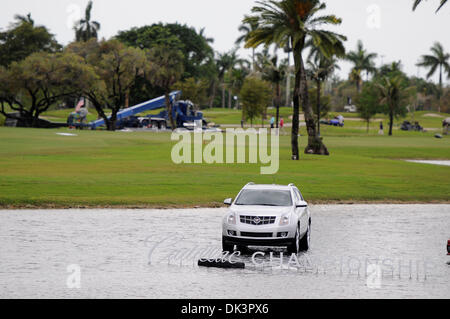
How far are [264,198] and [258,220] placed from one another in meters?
1.56

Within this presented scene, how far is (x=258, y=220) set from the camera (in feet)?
48.7

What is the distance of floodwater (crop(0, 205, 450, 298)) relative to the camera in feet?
38.8

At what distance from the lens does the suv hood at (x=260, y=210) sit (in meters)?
14.9

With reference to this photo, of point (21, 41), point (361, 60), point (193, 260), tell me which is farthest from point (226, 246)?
point (361, 60)

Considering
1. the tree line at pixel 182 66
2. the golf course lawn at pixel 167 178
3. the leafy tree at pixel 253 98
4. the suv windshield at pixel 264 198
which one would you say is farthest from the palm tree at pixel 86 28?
the suv windshield at pixel 264 198

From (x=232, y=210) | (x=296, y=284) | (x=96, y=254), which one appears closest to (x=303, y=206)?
(x=232, y=210)

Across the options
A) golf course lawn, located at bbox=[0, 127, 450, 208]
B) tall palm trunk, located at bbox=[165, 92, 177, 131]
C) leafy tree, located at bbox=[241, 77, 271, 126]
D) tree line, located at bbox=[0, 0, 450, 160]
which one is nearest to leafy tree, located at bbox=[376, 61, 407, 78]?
tree line, located at bbox=[0, 0, 450, 160]

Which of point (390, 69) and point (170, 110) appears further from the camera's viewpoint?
point (390, 69)

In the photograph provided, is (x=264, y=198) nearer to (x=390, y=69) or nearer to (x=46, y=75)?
(x=46, y=75)

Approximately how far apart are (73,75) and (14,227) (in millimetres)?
73636

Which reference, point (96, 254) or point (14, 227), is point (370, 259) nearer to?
point (96, 254)

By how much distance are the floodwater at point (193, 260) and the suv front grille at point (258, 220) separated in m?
0.82

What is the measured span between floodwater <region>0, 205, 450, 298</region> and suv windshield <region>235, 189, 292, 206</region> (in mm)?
1194

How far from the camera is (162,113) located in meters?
99.2
